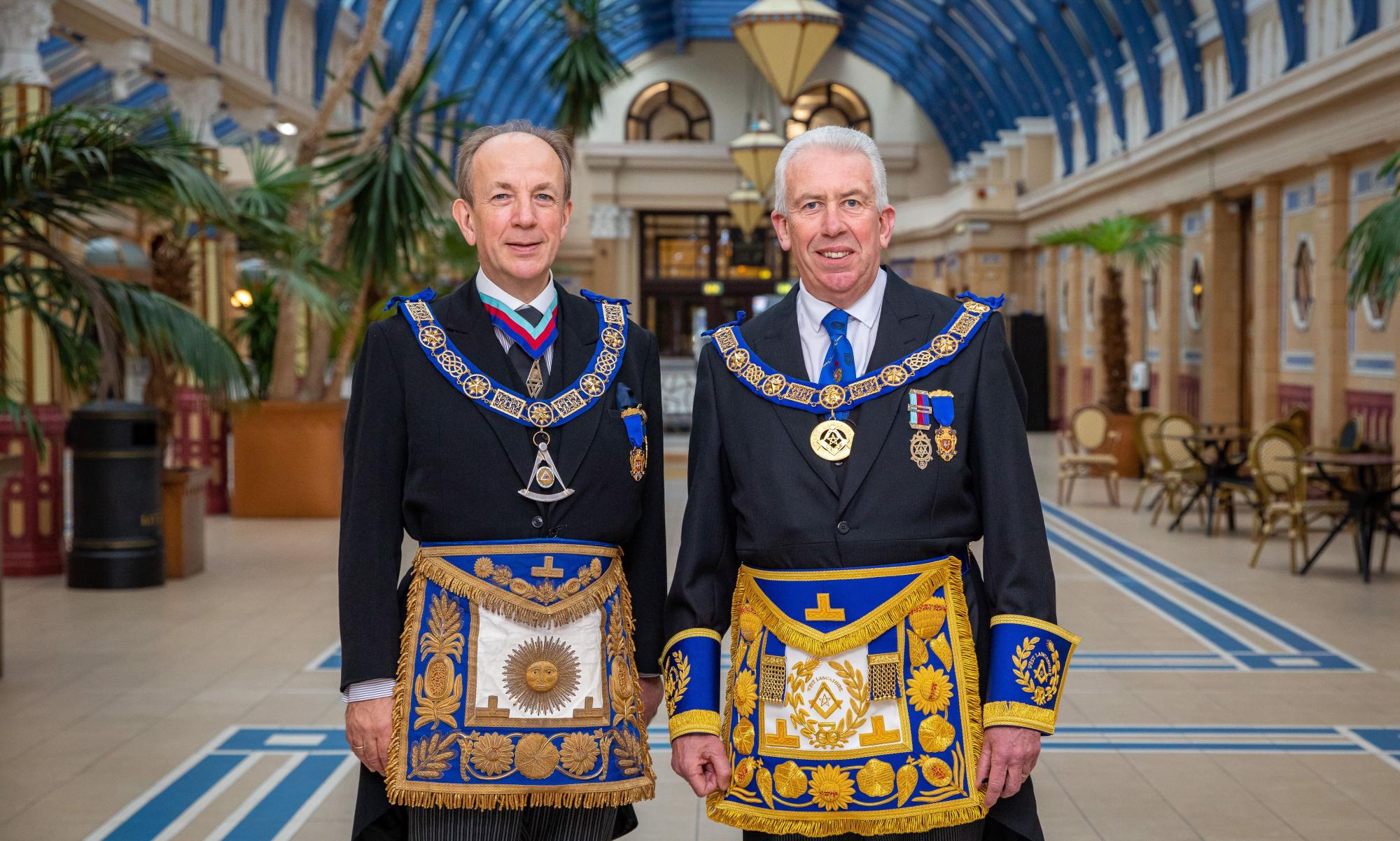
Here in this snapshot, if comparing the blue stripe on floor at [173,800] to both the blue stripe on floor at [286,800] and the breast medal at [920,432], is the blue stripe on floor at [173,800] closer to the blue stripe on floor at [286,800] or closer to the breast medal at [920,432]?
the blue stripe on floor at [286,800]

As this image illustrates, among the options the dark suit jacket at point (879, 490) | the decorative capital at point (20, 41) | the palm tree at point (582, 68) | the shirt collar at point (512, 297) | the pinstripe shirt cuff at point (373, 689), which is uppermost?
the palm tree at point (582, 68)

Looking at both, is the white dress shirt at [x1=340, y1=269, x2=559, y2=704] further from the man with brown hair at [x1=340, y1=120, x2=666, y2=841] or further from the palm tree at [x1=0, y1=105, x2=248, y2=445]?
the palm tree at [x1=0, y1=105, x2=248, y2=445]

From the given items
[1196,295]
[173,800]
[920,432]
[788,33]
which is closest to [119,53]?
[788,33]

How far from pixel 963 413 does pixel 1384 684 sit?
14.7 ft

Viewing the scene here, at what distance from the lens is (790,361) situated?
2.32 meters

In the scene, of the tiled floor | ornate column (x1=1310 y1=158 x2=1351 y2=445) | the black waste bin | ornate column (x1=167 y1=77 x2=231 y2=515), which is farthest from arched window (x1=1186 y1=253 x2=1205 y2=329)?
the black waste bin

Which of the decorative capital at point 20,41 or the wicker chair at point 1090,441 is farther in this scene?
the wicker chair at point 1090,441

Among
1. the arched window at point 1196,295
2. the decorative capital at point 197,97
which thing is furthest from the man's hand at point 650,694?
the arched window at point 1196,295

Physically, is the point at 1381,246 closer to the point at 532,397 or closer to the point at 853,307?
the point at 853,307

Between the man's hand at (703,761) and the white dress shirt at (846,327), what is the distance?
0.59 m

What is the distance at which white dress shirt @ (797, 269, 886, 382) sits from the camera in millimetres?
2314

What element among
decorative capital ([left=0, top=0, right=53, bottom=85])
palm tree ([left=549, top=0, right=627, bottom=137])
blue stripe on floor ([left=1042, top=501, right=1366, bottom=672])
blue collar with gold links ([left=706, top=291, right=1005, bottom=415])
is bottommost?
blue stripe on floor ([left=1042, top=501, right=1366, bottom=672])

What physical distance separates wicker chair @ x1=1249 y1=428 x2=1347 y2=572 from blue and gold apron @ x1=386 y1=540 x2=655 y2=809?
739 cm

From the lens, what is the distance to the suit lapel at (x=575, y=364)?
2.31 m
